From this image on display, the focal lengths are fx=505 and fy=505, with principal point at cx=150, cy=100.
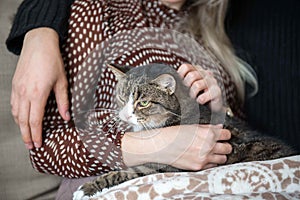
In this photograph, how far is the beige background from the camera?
1.19 meters

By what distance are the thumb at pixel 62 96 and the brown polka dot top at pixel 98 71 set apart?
1.3 inches

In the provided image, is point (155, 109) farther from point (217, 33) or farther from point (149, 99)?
point (217, 33)

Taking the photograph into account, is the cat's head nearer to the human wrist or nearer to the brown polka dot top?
the brown polka dot top

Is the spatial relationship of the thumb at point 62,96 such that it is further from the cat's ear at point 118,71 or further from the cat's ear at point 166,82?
the cat's ear at point 166,82

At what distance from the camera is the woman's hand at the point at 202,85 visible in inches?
43.0

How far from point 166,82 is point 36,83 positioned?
287 millimetres

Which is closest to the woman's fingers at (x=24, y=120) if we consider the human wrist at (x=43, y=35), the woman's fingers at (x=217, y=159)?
the human wrist at (x=43, y=35)

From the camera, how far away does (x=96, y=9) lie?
122 centimetres

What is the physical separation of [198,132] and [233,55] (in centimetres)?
38

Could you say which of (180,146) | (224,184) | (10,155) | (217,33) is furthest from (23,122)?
(217,33)

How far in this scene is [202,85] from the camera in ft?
3.66

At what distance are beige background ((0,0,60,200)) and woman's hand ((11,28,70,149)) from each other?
0.07m

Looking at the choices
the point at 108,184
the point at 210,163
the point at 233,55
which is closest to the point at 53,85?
the point at 108,184

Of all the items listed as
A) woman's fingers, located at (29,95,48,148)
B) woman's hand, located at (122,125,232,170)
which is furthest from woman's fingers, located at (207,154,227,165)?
woman's fingers, located at (29,95,48,148)
